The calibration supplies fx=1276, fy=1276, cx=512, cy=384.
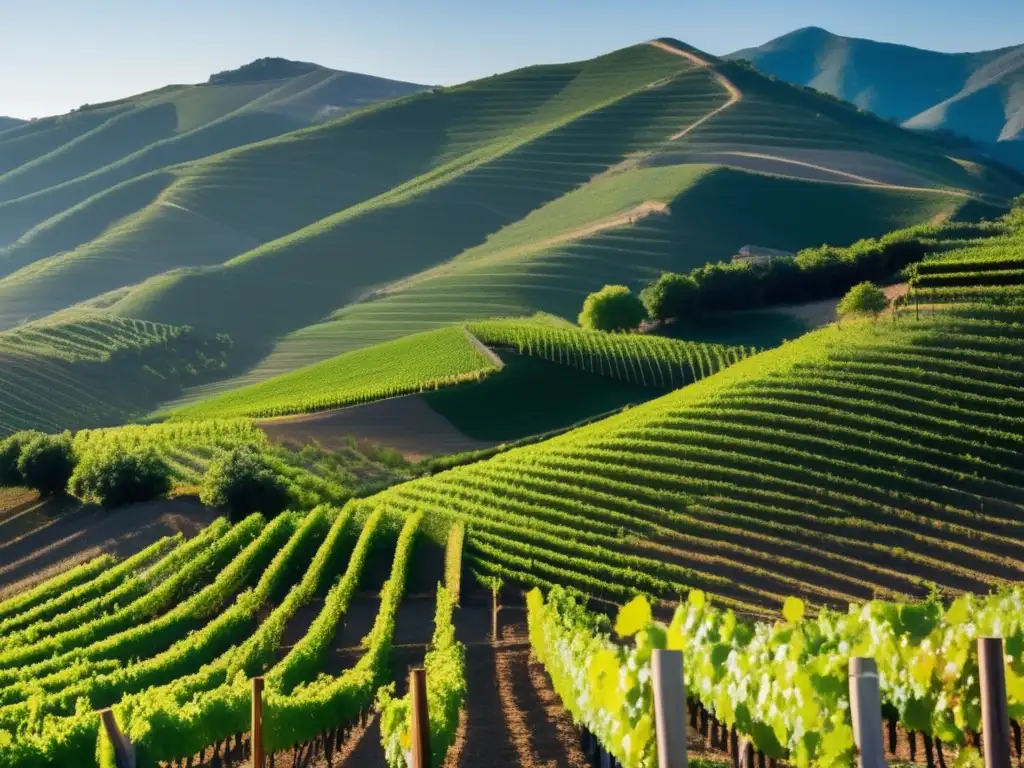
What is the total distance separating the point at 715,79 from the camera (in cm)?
17275

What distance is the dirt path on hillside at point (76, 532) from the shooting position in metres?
42.8

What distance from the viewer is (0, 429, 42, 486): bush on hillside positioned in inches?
2103

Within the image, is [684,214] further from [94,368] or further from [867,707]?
[867,707]

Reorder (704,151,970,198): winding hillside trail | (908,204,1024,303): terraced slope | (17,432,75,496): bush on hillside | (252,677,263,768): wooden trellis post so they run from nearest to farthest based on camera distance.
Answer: (252,677,263,768): wooden trellis post → (17,432,75,496): bush on hillside → (908,204,1024,303): terraced slope → (704,151,970,198): winding hillside trail

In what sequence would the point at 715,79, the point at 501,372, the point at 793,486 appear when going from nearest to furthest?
1. the point at 793,486
2. the point at 501,372
3. the point at 715,79

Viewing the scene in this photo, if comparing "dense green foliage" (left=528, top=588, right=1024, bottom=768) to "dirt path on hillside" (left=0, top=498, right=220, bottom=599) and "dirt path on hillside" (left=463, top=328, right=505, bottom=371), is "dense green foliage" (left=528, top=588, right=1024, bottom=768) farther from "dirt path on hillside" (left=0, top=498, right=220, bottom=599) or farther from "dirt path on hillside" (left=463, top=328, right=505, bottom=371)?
"dirt path on hillside" (left=463, top=328, right=505, bottom=371)

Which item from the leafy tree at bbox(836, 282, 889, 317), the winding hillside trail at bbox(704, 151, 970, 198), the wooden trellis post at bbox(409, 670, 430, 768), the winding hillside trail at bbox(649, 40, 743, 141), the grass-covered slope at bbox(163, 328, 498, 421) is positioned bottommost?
the grass-covered slope at bbox(163, 328, 498, 421)

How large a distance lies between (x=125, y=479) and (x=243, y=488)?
19.6 feet

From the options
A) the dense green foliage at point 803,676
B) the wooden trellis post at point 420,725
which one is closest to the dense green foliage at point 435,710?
the dense green foliage at point 803,676

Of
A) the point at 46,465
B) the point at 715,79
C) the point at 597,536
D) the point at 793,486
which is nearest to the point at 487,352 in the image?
the point at 46,465

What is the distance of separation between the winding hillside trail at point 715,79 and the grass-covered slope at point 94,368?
69.8 metres

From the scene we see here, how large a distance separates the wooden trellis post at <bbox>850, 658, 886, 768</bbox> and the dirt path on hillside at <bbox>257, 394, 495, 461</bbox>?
161ft

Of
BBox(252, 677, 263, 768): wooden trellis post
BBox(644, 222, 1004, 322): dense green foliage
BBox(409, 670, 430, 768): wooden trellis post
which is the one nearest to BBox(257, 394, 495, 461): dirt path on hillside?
BBox(644, 222, 1004, 322): dense green foliage

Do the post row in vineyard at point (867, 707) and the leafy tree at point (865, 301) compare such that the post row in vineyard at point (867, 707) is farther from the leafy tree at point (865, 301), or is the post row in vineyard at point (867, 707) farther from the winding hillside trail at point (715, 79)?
the winding hillside trail at point (715, 79)
